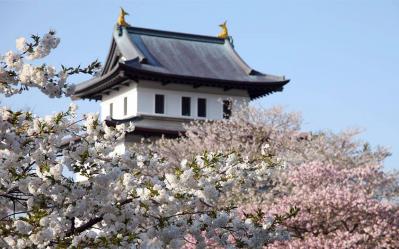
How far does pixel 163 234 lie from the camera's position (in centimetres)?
806

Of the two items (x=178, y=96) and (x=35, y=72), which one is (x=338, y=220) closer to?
(x=35, y=72)

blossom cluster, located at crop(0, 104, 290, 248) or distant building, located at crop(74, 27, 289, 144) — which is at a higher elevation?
distant building, located at crop(74, 27, 289, 144)

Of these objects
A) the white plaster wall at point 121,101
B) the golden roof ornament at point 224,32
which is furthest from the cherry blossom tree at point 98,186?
the golden roof ornament at point 224,32

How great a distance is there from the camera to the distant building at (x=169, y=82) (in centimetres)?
4016

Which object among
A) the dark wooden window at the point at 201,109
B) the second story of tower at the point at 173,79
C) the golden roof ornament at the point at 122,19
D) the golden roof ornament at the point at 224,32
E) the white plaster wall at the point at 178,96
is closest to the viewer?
the white plaster wall at the point at 178,96

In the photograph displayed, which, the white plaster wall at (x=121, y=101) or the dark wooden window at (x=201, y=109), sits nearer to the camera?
the white plaster wall at (x=121, y=101)

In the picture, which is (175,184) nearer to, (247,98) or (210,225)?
(210,225)

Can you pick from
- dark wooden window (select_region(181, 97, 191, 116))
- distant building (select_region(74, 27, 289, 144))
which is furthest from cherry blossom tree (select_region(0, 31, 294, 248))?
dark wooden window (select_region(181, 97, 191, 116))

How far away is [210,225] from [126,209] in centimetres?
107

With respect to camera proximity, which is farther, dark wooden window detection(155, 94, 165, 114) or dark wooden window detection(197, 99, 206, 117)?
dark wooden window detection(197, 99, 206, 117)

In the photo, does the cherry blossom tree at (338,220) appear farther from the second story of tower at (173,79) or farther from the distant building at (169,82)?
the second story of tower at (173,79)

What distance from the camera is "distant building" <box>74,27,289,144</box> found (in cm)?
4016

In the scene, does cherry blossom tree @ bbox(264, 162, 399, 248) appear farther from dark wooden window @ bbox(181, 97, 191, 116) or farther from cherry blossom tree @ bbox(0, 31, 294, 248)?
dark wooden window @ bbox(181, 97, 191, 116)

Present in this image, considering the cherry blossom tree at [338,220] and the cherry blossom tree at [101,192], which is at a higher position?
the cherry blossom tree at [101,192]
